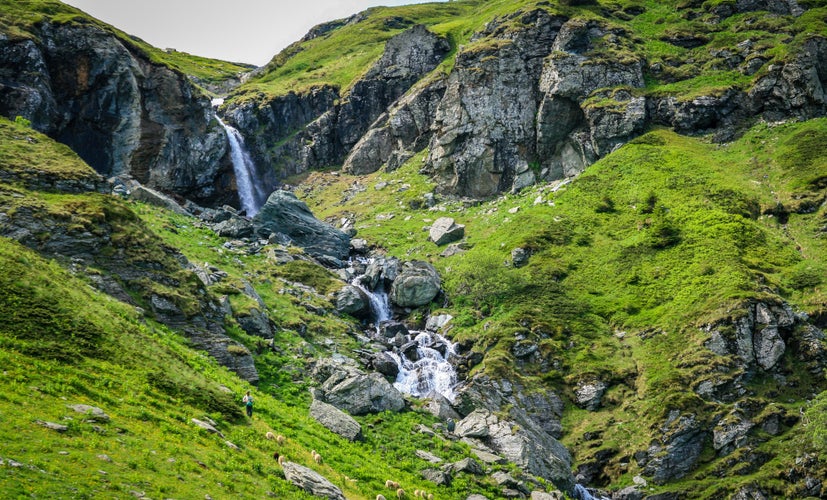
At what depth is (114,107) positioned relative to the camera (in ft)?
250

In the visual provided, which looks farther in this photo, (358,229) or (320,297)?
(358,229)

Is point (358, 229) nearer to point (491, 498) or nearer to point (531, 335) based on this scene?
point (531, 335)

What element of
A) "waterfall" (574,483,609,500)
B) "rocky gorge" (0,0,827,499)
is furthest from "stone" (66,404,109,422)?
"waterfall" (574,483,609,500)

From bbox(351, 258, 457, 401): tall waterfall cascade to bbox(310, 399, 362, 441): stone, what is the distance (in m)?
13.2

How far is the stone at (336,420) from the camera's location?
31.8 m

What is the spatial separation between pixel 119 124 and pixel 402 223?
4254 centimetres

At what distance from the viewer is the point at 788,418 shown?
128 ft

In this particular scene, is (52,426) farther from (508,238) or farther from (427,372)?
(508,238)

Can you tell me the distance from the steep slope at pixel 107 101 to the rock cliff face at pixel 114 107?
0.41 ft

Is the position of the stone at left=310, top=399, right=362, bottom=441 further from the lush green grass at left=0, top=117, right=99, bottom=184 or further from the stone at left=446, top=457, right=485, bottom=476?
the lush green grass at left=0, top=117, right=99, bottom=184

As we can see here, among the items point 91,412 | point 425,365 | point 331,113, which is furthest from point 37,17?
point 91,412

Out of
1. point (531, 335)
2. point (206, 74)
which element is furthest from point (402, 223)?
point (206, 74)

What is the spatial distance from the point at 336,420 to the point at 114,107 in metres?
64.8

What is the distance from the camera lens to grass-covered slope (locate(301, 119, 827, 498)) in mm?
42250
